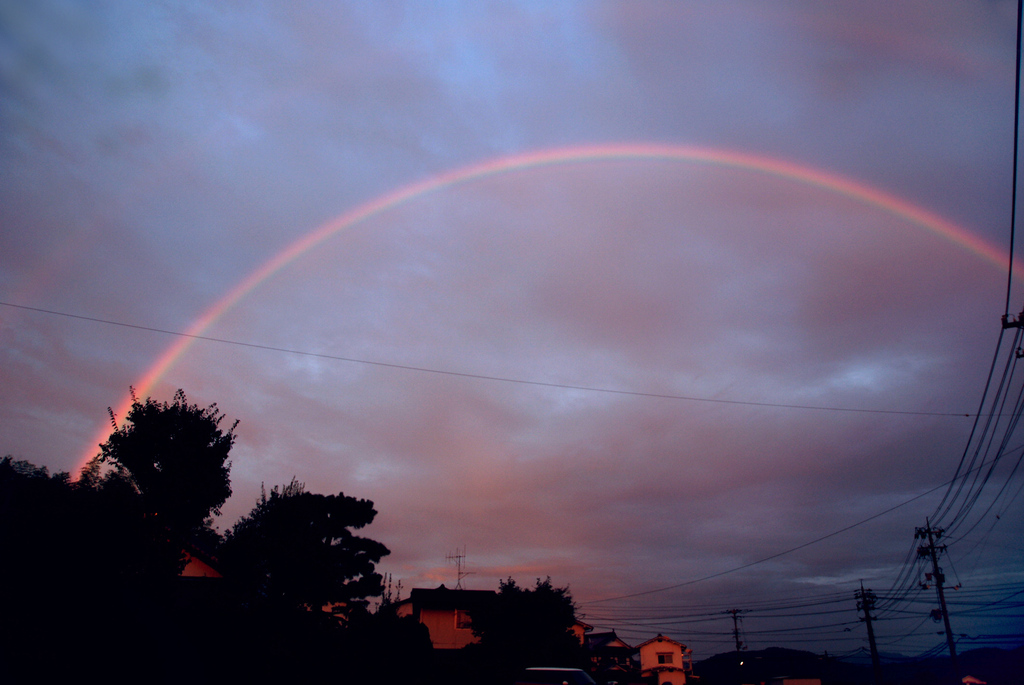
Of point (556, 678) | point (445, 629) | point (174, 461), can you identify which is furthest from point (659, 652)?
point (174, 461)

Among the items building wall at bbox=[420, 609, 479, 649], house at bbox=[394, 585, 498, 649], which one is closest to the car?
house at bbox=[394, 585, 498, 649]

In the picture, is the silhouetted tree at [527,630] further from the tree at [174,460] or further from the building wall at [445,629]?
the tree at [174,460]

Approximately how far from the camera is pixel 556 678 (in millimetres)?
19750

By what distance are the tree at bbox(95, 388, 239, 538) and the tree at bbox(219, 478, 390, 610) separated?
6.75 feet

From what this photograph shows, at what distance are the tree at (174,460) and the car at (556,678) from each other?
37.3ft

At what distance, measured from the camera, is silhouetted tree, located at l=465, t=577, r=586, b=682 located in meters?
33.7

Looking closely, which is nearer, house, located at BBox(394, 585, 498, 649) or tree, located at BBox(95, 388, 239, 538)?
tree, located at BBox(95, 388, 239, 538)

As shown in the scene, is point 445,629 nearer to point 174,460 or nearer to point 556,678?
point 556,678

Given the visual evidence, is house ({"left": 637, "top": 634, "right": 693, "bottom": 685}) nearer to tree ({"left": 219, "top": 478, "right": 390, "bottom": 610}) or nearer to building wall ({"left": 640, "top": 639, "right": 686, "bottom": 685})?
building wall ({"left": 640, "top": 639, "right": 686, "bottom": 685})

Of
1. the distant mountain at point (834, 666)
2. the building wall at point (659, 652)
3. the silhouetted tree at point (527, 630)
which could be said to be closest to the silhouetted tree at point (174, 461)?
the silhouetted tree at point (527, 630)

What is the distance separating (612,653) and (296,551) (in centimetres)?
5815

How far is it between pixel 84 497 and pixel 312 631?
22.4 ft

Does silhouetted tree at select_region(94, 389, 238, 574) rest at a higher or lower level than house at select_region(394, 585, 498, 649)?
higher

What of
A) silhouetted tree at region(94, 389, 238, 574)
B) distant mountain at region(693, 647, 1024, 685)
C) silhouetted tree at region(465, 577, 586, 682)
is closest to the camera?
silhouetted tree at region(94, 389, 238, 574)
